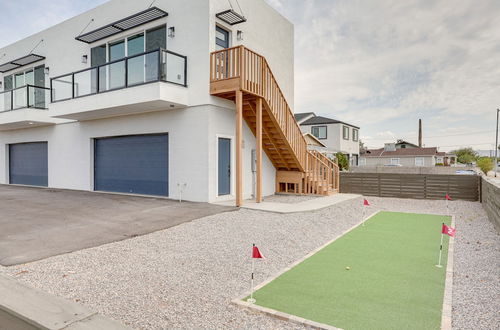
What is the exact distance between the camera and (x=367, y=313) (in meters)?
2.94

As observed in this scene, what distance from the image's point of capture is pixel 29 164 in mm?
15539

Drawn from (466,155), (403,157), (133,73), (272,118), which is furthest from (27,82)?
(466,155)

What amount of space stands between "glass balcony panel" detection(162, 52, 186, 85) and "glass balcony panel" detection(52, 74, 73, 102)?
4.62m

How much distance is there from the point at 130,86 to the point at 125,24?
108 inches

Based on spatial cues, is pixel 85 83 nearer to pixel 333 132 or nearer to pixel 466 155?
pixel 333 132

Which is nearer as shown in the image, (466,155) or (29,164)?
(29,164)

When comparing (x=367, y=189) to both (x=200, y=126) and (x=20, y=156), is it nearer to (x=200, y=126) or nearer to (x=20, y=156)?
(x=200, y=126)

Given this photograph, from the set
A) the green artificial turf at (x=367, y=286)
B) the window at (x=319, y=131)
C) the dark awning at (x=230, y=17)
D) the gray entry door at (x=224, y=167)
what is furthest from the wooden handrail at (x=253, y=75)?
the window at (x=319, y=131)

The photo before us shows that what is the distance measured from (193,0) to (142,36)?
2.57 meters

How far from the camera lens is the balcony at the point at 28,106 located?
13227 mm

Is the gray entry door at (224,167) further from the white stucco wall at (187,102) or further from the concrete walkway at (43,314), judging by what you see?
the concrete walkway at (43,314)

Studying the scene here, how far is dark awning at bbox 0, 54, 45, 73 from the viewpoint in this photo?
45.9ft

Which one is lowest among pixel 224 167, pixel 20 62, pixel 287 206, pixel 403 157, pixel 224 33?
pixel 287 206

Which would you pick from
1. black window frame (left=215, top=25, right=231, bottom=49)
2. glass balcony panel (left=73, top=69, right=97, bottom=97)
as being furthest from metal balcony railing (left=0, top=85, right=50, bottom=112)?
black window frame (left=215, top=25, right=231, bottom=49)
